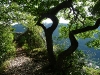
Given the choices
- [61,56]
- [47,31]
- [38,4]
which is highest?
[38,4]

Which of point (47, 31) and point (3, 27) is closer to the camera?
point (47, 31)

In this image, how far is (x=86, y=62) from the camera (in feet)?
53.5

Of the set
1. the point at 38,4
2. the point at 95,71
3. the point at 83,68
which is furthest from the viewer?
the point at 95,71

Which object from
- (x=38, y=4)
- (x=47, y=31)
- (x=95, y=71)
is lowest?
(x=95, y=71)

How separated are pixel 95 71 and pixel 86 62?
5.96 feet

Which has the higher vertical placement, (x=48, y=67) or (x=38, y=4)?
(x=38, y=4)

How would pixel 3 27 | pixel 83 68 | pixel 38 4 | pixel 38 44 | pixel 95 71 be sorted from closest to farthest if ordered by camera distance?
pixel 38 4
pixel 83 68
pixel 95 71
pixel 3 27
pixel 38 44

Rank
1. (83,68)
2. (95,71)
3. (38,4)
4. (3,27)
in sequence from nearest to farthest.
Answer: (38,4) < (83,68) < (95,71) < (3,27)

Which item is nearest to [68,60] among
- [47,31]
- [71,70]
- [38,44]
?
[71,70]

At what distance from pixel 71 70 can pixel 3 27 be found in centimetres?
754

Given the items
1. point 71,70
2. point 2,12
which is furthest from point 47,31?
point 2,12

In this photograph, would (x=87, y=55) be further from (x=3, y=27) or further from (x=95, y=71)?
(x=3, y=27)

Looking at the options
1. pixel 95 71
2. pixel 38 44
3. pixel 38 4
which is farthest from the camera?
pixel 38 44

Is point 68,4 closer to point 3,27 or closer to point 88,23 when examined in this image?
point 88,23
